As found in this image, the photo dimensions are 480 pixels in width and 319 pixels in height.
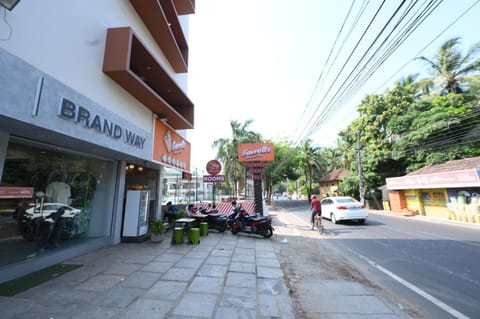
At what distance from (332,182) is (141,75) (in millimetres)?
30966

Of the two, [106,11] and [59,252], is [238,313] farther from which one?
[106,11]

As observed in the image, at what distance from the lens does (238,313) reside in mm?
2824

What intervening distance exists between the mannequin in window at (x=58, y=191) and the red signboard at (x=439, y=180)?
1984cm

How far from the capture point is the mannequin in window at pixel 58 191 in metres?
5.29

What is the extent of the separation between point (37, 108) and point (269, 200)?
Answer: 27.4m

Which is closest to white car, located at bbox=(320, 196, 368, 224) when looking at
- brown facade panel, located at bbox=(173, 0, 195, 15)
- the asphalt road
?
→ the asphalt road

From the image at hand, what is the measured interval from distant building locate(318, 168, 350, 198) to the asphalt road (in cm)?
2205

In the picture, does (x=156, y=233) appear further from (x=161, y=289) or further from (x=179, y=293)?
(x=179, y=293)

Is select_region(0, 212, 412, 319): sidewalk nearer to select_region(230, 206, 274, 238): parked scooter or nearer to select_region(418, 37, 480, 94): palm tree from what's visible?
select_region(230, 206, 274, 238): parked scooter

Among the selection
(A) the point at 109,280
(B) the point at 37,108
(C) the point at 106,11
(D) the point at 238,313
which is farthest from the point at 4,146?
(D) the point at 238,313

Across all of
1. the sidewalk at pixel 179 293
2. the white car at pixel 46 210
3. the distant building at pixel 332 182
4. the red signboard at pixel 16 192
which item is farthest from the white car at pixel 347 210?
the distant building at pixel 332 182

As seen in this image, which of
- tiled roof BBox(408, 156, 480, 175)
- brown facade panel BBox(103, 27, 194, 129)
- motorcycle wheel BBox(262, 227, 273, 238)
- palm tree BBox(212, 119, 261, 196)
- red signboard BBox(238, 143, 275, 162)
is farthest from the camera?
palm tree BBox(212, 119, 261, 196)

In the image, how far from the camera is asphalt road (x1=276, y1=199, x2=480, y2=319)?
3.19 m

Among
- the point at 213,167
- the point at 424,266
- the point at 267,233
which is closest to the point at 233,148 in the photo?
the point at 213,167
